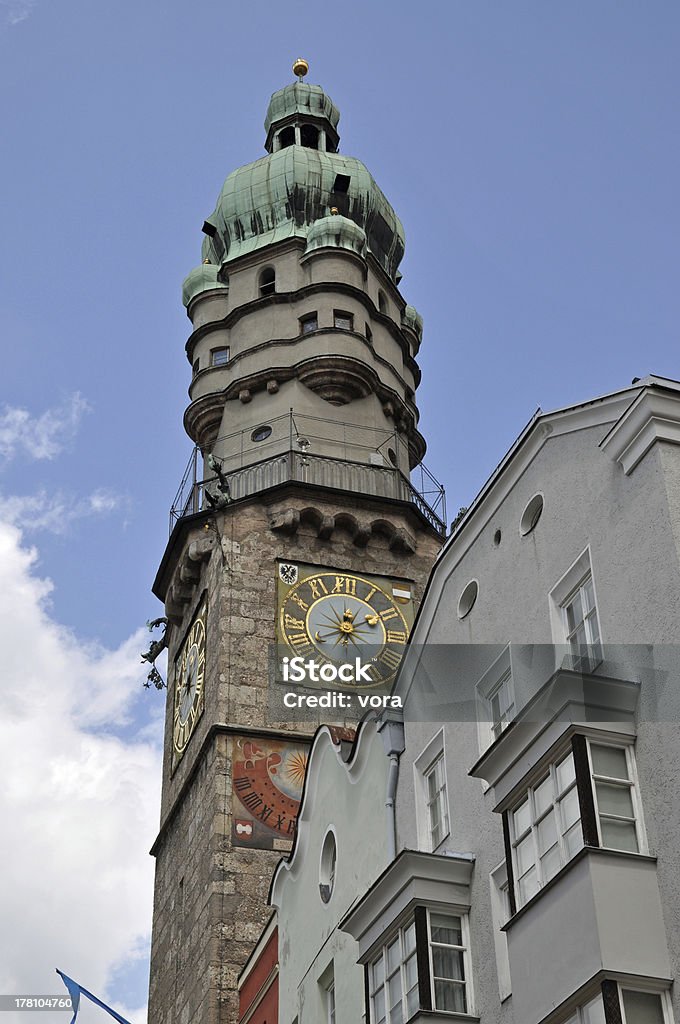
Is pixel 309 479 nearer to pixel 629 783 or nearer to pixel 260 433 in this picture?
pixel 260 433

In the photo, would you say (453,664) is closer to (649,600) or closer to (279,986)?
(649,600)

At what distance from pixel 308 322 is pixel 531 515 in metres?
23.8

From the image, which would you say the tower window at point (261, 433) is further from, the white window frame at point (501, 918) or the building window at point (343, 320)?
the white window frame at point (501, 918)

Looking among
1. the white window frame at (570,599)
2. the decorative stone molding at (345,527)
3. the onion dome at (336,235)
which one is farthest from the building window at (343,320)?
the white window frame at (570,599)

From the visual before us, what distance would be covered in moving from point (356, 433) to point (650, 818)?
993 inches

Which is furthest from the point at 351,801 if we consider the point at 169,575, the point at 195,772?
the point at 169,575

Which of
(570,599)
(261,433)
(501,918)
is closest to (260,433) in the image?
(261,433)

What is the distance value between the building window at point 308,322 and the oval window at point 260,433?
3.15m

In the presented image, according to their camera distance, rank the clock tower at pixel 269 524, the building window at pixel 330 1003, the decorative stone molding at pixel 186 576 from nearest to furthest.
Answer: the building window at pixel 330 1003 < the clock tower at pixel 269 524 < the decorative stone molding at pixel 186 576

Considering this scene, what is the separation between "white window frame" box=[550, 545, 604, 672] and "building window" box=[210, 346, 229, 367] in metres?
25.6

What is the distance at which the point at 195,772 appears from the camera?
3194 cm

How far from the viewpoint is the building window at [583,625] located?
47.6 ft

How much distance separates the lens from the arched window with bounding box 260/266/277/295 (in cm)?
4131

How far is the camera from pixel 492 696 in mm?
16438
